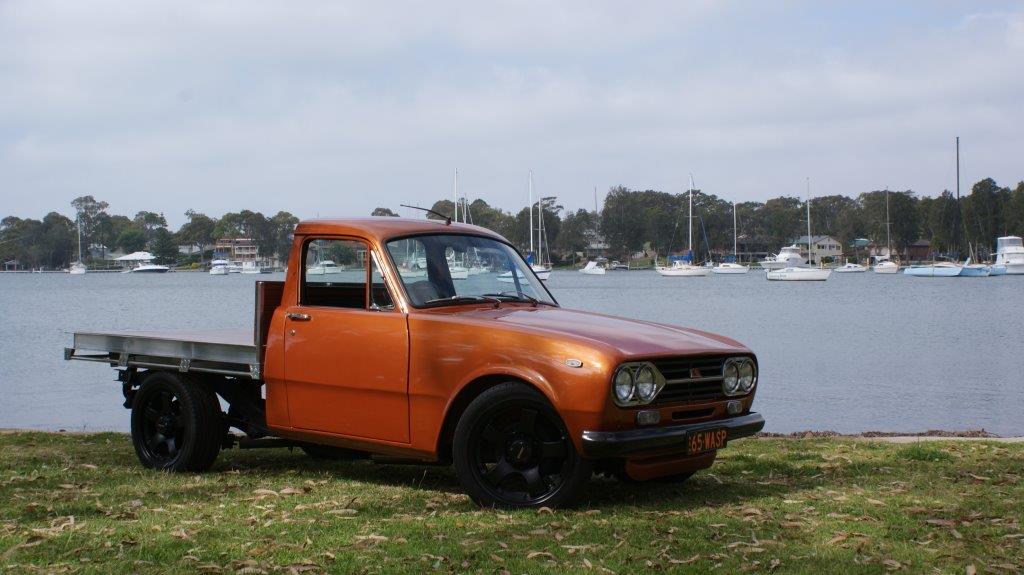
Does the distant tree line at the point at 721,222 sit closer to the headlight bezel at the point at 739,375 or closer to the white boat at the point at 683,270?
the white boat at the point at 683,270

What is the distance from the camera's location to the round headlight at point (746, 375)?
7.53 m

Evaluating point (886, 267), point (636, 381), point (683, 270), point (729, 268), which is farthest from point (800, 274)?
point (636, 381)

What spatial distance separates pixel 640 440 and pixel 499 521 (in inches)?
38.1

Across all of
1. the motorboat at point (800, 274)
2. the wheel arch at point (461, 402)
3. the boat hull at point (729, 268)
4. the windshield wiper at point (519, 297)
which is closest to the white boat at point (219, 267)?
the boat hull at point (729, 268)

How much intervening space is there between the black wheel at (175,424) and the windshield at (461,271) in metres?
2.18

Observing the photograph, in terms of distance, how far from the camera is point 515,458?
7125mm

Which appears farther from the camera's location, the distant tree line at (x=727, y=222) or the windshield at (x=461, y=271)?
the distant tree line at (x=727, y=222)

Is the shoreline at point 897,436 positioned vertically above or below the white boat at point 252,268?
below

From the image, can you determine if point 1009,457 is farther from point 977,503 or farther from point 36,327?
point 36,327

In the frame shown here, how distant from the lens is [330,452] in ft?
28.7

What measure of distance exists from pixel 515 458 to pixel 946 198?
146858 mm

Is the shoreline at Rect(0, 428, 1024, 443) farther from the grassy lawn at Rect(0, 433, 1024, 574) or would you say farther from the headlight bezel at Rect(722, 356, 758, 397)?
the headlight bezel at Rect(722, 356, 758, 397)

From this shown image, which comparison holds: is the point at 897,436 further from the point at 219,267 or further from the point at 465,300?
the point at 219,267

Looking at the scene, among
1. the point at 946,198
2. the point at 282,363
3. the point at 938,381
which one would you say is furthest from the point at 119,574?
the point at 946,198
